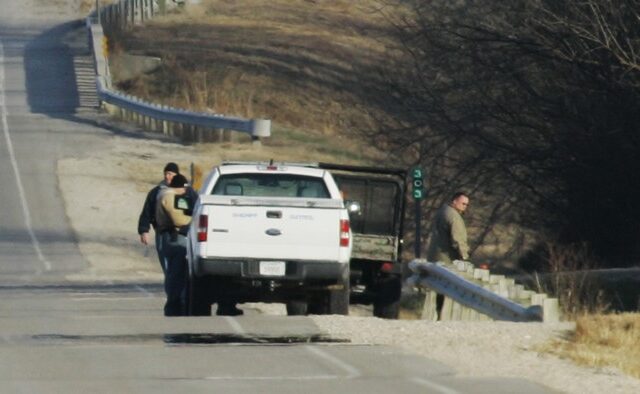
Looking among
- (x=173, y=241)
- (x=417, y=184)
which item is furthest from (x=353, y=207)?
(x=417, y=184)

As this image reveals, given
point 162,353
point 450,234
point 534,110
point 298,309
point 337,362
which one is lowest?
point 298,309

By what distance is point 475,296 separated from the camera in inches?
680

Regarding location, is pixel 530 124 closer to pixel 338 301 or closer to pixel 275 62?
pixel 338 301

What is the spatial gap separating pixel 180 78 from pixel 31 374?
1728 inches

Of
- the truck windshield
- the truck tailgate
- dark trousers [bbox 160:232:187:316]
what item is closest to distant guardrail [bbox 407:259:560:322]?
the truck tailgate

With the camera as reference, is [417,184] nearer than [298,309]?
No

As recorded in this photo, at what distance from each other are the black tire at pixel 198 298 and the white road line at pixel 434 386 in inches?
229

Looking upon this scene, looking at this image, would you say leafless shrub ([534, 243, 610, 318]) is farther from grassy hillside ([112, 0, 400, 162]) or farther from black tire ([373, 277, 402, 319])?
grassy hillside ([112, 0, 400, 162])

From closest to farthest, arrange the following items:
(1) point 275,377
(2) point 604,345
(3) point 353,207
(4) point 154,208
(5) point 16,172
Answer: (1) point 275,377
(2) point 604,345
(3) point 353,207
(4) point 154,208
(5) point 16,172

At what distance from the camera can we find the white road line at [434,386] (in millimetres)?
11039

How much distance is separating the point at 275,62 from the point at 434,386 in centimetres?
4811

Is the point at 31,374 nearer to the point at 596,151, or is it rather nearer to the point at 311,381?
the point at 311,381

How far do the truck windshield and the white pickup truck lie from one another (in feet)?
2.52

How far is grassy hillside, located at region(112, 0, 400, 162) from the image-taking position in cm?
5150
